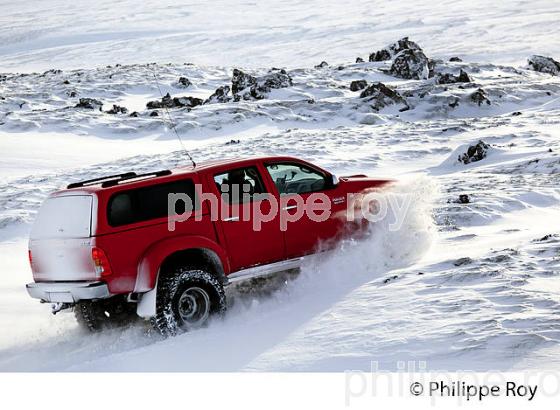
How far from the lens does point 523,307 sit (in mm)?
7348

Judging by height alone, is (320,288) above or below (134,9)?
below

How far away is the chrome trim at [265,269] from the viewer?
871 cm

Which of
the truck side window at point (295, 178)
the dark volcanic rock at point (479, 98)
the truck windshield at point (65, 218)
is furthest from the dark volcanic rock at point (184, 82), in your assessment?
the truck windshield at point (65, 218)

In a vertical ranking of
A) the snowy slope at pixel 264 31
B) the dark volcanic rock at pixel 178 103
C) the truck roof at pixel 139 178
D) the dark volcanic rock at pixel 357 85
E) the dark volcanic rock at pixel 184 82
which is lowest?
the truck roof at pixel 139 178

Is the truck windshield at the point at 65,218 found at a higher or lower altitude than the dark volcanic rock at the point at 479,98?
lower

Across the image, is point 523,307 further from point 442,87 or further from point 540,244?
point 442,87

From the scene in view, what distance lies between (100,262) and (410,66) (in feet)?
111

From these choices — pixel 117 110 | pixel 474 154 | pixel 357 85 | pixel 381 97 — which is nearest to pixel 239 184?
pixel 474 154

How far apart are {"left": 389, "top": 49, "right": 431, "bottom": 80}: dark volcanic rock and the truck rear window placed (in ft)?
106

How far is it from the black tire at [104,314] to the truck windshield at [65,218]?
754 millimetres

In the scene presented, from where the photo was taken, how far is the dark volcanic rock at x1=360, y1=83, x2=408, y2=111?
30453 mm

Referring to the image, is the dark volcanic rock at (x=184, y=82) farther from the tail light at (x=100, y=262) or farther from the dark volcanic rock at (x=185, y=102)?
the tail light at (x=100, y=262)

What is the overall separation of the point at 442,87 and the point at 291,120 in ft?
23.5
